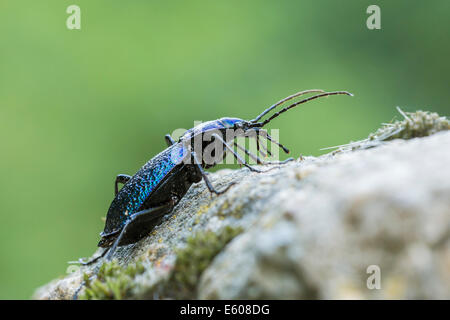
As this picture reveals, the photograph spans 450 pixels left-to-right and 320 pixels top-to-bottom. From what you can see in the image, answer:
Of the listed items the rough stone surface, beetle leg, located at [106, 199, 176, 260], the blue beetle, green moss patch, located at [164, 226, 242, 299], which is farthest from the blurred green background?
the rough stone surface

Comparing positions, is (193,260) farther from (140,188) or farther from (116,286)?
(140,188)

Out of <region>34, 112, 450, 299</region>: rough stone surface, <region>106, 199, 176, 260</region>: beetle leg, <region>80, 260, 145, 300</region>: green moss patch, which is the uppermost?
<region>34, 112, 450, 299</region>: rough stone surface

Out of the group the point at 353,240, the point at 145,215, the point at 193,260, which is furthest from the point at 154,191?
the point at 353,240

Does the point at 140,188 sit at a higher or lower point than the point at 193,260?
higher

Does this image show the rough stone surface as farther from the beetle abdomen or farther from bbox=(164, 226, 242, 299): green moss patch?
the beetle abdomen

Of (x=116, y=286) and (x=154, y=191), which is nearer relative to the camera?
(x=116, y=286)

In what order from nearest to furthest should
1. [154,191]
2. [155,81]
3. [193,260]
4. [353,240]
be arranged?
[353,240], [193,260], [154,191], [155,81]

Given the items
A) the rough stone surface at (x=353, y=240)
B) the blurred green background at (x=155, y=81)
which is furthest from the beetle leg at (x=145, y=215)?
the blurred green background at (x=155, y=81)
